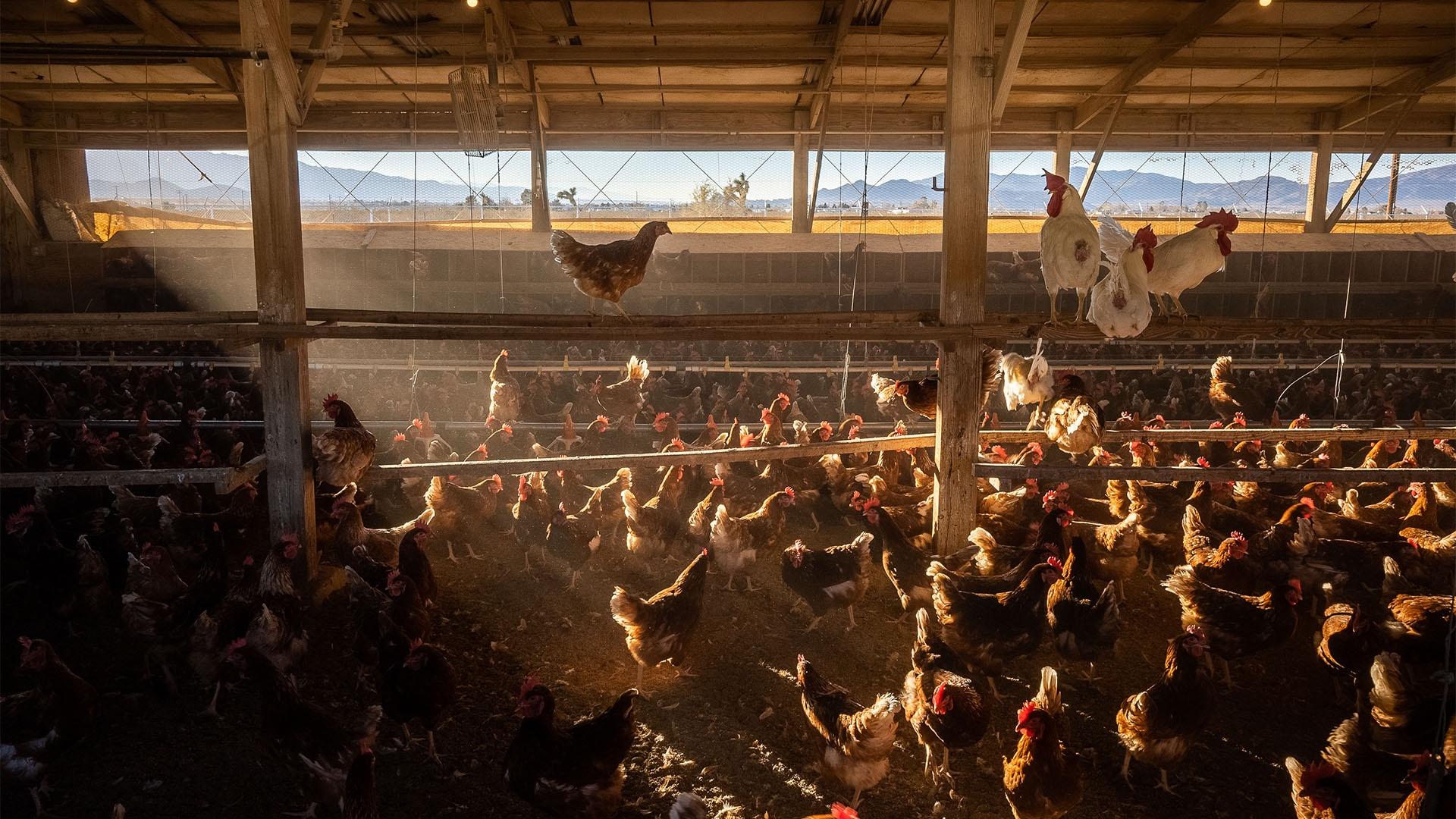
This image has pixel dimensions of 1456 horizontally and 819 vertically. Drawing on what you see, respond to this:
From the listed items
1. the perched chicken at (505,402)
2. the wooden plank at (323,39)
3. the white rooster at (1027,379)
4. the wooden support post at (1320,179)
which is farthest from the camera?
the wooden support post at (1320,179)

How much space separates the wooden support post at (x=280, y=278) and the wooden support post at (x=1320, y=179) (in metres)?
15.6

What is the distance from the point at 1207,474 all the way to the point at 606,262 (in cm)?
374

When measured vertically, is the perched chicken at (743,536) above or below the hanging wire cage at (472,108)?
below

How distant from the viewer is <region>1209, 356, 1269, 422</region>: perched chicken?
8.11 meters

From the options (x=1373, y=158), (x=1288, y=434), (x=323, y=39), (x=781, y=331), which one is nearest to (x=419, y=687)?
(x=781, y=331)

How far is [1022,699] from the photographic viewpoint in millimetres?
3789

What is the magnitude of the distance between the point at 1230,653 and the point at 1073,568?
81 cm

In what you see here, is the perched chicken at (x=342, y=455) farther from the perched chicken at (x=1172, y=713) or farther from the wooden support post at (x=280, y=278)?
the perched chicken at (x=1172, y=713)

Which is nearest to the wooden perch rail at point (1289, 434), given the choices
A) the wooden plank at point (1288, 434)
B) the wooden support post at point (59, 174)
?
the wooden plank at point (1288, 434)

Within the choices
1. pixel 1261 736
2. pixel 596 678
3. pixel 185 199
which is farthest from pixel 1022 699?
pixel 185 199

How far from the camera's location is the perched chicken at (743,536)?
4859 mm

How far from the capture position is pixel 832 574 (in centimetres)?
429

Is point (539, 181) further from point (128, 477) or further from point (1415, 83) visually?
point (1415, 83)

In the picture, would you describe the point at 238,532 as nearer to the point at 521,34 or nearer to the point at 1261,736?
the point at 1261,736
